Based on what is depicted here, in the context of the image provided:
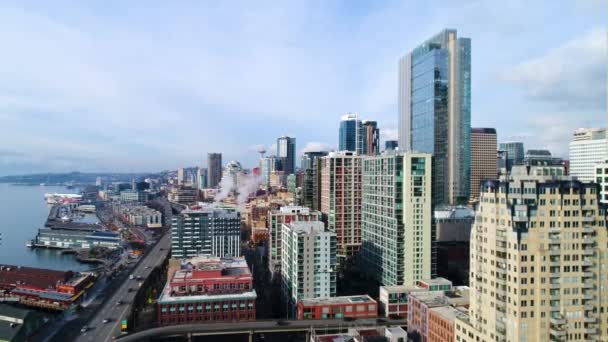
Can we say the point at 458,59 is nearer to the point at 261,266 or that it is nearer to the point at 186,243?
the point at 261,266

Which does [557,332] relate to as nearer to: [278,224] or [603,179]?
[603,179]

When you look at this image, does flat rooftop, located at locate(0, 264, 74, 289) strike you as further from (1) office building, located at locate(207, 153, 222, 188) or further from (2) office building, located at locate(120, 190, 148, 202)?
(1) office building, located at locate(207, 153, 222, 188)

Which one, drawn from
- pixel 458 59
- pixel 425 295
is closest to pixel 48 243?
pixel 425 295

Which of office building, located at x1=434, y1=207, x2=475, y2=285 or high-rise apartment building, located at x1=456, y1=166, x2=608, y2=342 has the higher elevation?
high-rise apartment building, located at x1=456, y1=166, x2=608, y2=342

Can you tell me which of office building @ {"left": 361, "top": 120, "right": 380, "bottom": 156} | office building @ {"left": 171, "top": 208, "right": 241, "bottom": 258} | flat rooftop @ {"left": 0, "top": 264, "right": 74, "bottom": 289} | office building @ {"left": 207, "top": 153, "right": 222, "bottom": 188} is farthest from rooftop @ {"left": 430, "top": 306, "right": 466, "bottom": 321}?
office building @ {"left": 207, "top": 153, "right": 222, "bottom": 188}

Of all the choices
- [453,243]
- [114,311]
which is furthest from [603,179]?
[114,311]
